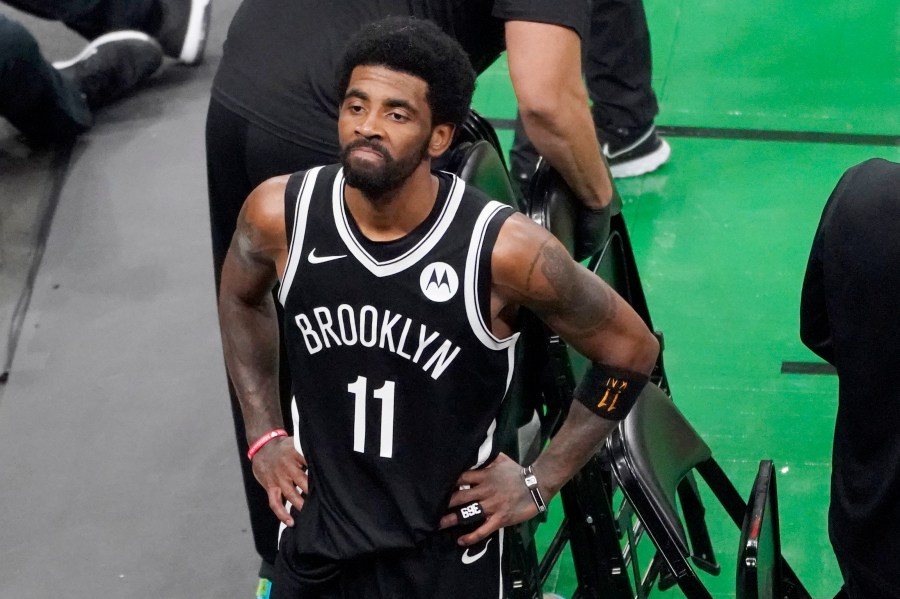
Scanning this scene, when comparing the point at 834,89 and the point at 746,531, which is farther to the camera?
the point at 834,89

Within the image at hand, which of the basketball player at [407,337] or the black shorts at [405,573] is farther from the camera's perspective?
the black shorts at [405,573]

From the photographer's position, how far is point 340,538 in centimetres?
224

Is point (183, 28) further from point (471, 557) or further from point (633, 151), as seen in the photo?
point (471, 557)

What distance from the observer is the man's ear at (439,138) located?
209cm

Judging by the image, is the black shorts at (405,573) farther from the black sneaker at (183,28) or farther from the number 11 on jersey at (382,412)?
the black sneaker at (183,28)

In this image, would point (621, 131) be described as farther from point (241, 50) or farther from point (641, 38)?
point (241, 50)

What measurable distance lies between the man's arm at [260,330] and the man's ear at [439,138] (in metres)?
0.31

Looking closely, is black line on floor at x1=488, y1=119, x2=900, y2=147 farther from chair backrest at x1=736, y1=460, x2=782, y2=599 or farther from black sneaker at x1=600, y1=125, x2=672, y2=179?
chair backrest at x1=736, y1=460, x2=782, y2=599

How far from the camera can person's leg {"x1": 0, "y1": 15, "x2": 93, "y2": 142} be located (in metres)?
4.86

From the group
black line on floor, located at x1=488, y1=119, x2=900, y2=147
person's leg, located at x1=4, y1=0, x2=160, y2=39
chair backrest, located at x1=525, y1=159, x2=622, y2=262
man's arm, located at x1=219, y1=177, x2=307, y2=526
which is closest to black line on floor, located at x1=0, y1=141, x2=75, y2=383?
person's leg, located at x1=4, y1=0, x2=160, y2=39

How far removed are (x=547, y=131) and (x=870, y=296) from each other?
0.84 m

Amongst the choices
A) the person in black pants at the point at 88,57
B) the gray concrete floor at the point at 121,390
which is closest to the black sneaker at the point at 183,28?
the person in black pants at the point at 88,57

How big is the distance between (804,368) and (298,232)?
2.33m

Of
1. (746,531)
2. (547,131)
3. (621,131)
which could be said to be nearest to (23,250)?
(621,131)
